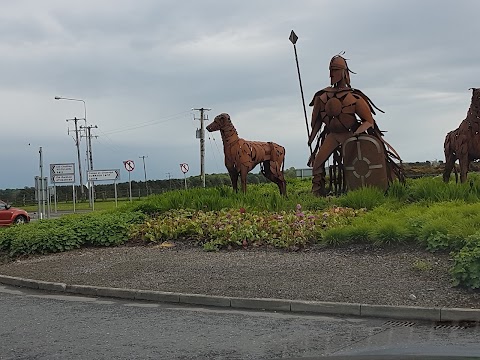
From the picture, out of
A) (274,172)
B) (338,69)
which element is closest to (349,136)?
(338,69)

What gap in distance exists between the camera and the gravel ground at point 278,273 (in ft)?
27.5

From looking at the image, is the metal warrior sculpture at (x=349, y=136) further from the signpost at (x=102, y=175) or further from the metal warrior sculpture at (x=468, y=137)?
the signpost at (x=102, y=175)

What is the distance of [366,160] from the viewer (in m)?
15.8

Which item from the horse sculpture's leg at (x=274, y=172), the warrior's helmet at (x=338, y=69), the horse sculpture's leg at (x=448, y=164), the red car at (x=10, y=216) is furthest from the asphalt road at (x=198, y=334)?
the red car at (x=10, y=216)

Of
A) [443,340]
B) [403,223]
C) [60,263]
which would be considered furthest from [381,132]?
[443,340]

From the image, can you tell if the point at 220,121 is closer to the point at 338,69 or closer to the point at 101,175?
the point at 338,69

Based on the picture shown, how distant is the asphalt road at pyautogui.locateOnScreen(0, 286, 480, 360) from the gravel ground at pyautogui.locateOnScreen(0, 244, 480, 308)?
0.72 m

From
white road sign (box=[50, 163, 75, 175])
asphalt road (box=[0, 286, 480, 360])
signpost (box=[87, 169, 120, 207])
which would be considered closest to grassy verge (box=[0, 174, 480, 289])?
asphalt road (box=[0, 286, 480, 360])

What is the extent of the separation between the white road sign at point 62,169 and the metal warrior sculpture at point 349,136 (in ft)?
53.7

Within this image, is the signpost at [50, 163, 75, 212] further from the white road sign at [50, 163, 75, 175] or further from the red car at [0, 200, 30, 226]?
the red car at [0, 200, 30, 226]

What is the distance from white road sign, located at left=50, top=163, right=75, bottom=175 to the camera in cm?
2977

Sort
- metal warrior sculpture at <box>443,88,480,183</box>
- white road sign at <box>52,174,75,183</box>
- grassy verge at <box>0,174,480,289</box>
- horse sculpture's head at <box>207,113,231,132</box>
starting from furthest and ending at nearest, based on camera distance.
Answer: white road sign at <box>52,174,75,183</box>
horse sculpture's head at <box>207,113,231,132</box>
metal warrior sculpture at <box>443,88,480,183</box>
grassy verge at <box>0,174,480,289</box>

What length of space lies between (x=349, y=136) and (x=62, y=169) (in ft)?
57.4

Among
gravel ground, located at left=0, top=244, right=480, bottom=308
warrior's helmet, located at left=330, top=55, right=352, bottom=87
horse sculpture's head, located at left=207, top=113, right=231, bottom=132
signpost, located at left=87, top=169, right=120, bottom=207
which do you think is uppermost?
warrior's helmet, located at left=330, top=55, right=352, bottom=87
